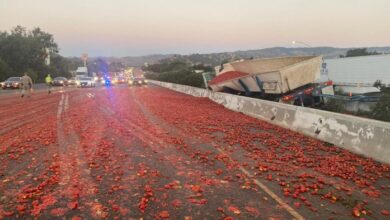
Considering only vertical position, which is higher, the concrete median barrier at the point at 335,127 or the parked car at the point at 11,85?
the parked car at the point at 11,85

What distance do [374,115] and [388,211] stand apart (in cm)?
1697

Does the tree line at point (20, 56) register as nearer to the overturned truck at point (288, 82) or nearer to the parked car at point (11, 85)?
the parked car at point (11, 85)

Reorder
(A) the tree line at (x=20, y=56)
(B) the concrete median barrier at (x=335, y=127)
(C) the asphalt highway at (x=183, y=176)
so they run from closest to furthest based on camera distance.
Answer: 1. (C) the asphalt highway at (x=183, y=176)
2. (B) the concrete median barrier at (x=335, y=127)
3. (A) the tree line at (x=20, y=56)

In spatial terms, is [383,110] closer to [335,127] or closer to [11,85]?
[335,127]

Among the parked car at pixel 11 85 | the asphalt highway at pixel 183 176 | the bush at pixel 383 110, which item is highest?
the parked car at pixel 11 85

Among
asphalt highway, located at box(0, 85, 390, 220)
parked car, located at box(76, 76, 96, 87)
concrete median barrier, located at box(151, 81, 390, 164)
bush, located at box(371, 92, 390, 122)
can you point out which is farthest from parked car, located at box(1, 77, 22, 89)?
bush, located at box(371, 92, 390, 122)

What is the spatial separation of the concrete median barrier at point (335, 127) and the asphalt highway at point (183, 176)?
285 millimetres

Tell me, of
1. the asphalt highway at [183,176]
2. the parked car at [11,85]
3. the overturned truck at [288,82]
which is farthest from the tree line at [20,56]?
the asphalt highway at [183,176]

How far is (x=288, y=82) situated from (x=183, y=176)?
15.0m

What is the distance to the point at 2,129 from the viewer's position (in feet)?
43.4

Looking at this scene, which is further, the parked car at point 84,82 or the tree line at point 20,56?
the tree line at point 20,56

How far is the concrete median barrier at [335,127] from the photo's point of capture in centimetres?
860

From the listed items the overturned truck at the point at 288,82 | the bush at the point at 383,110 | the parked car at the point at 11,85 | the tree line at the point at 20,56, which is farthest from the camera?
the tree line at the point at 20,56

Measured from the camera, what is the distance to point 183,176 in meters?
7.30
